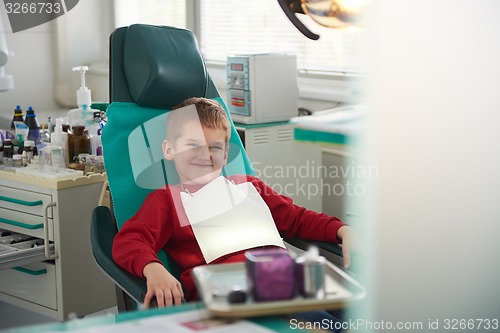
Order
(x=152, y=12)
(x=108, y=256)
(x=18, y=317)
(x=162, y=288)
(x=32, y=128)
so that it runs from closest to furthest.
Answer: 1. (x=162, y=288)
2. (x=108, y=256)
3. (x=32, y=128)
4. (x=18, y=317)
5. (x=152, y=12)

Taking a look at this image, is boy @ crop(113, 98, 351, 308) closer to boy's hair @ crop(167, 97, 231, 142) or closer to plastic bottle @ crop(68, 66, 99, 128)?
boy's hair @ crop(167, 97, 231, 142)

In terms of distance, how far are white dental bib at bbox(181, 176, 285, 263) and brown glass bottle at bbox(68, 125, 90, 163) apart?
27.7 inches

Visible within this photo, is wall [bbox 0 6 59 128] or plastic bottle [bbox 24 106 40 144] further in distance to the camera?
wall [bbox 0 6 59 128]

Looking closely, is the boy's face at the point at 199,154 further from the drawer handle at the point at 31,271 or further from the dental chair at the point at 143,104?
the drawer handle at the point at 31,271

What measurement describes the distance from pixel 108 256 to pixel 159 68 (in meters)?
0.58

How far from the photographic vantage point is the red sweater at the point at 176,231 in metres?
1.53

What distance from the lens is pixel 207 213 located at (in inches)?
69.0

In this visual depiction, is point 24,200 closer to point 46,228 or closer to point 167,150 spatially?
point 46,228

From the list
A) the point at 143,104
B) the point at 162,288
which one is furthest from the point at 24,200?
the point at 162,288

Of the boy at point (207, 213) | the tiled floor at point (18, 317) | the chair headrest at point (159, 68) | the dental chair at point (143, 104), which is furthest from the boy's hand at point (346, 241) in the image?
the tiled floor at point (18, 317)

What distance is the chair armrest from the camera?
1449 mm

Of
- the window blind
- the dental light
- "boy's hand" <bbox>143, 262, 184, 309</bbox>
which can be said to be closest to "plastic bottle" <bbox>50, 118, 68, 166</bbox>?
"boy's hand" <bbox>143, 262, 184, 309</bbox>

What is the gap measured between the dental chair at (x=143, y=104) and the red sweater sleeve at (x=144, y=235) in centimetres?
12

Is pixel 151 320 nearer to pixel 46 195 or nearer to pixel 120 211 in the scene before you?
pixel 120 211
